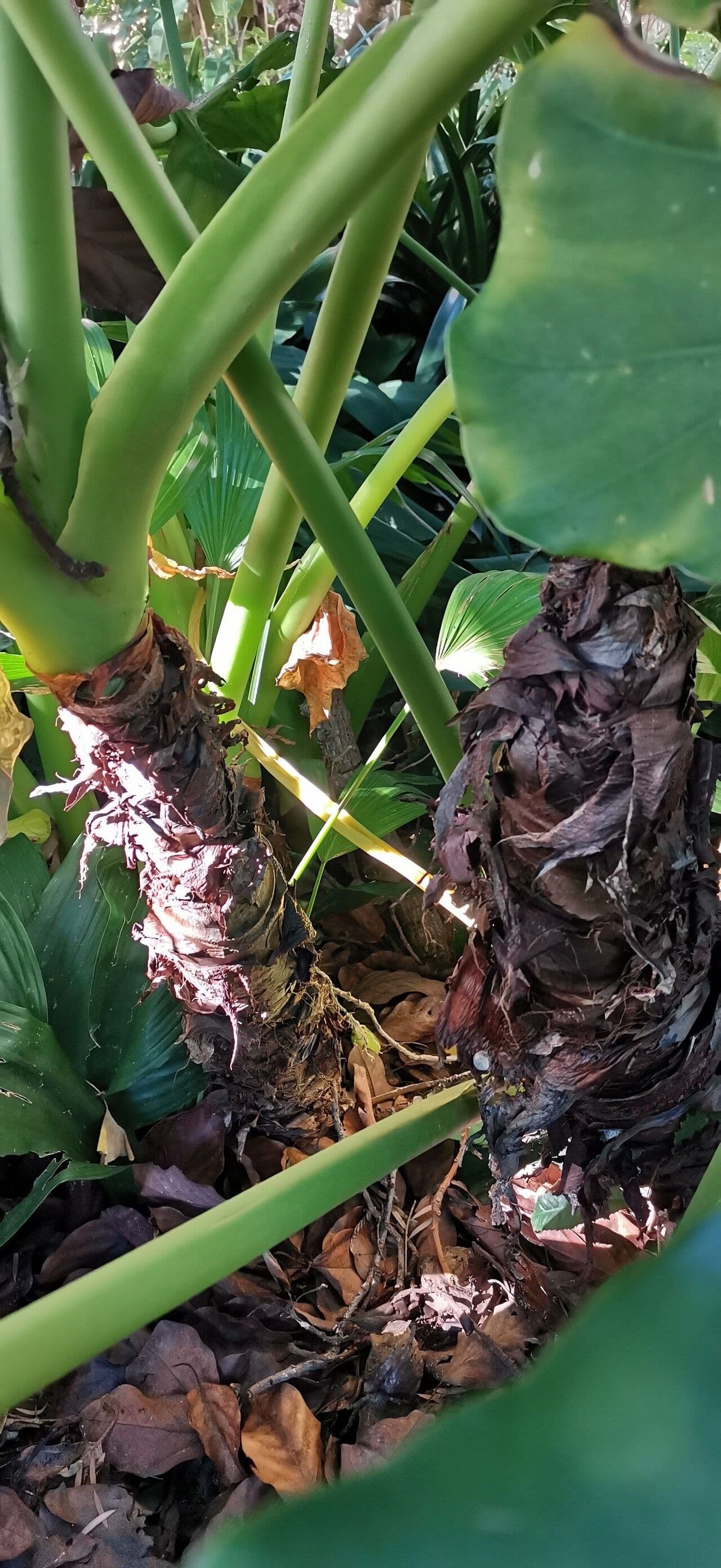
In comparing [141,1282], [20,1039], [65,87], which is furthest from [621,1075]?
[65,87]

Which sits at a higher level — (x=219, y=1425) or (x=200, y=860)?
(x=200, y=860)

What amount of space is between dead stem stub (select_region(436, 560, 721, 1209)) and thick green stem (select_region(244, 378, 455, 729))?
0.95ft

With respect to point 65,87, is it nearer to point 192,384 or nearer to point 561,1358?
point 192,384

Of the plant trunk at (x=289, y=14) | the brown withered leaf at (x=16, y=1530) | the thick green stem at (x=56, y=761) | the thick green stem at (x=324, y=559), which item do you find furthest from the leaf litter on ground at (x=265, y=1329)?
the plant trunk at (x=289, y=14)

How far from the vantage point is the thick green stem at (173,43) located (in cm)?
78

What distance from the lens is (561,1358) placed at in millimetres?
138

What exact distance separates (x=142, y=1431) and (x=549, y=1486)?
55 centimetres

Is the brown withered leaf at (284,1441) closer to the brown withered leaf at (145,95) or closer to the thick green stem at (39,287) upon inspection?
the thick green stem at (39,287)

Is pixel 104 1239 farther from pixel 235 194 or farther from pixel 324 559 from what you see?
pixel 235 194

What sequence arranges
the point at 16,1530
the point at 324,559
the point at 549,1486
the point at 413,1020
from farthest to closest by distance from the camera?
the point at 413,1020 → the point at 324,559 → the point at 16,1530 → the point at 549,1486

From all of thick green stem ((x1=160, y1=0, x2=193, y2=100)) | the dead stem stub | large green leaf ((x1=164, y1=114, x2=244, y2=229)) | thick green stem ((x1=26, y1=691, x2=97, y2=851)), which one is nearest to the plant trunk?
thick green stem ((x1=160, y1=0, x2=193, y2=100))

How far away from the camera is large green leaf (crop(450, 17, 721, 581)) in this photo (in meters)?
0.20

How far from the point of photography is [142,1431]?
55 centimetres

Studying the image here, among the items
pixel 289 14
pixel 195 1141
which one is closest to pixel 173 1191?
pixel 195 1141
